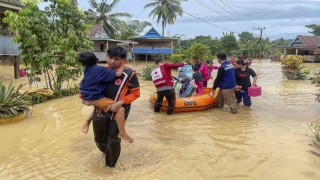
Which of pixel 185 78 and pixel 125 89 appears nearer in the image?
pixel 125 89

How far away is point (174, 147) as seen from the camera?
247 inches

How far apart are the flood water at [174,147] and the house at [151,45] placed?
1208 inches

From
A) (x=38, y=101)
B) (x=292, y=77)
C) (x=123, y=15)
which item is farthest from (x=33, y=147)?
(x=123, y=15)

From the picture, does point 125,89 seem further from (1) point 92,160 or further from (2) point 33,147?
(2) point 33,147

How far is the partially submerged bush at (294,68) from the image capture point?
19959mm

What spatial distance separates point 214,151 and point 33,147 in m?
3.29

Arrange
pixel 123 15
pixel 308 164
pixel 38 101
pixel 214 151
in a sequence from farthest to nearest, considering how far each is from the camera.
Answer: pixel 123 15 → pixel 38 101 → pixel 214 151 → pixel 308 164

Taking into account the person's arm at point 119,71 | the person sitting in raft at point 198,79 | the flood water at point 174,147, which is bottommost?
the flood water at point 174,147

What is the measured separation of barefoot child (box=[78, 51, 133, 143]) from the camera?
178 inches

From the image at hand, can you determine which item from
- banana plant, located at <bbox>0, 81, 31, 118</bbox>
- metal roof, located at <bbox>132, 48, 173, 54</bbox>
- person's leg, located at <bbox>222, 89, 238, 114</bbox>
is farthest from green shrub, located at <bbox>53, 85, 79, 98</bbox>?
metal roof, located at <bbox>132, 48, 173, 54</bbox>

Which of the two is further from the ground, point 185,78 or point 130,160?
point 185,78

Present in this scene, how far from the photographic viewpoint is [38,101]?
35.1 ft

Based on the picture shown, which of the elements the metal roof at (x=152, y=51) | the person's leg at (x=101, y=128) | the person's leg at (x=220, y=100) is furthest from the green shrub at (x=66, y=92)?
the metal roof at (x=152, y=51)

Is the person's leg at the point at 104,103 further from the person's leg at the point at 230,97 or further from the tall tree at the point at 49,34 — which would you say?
the tall tree at the point at 49,34
